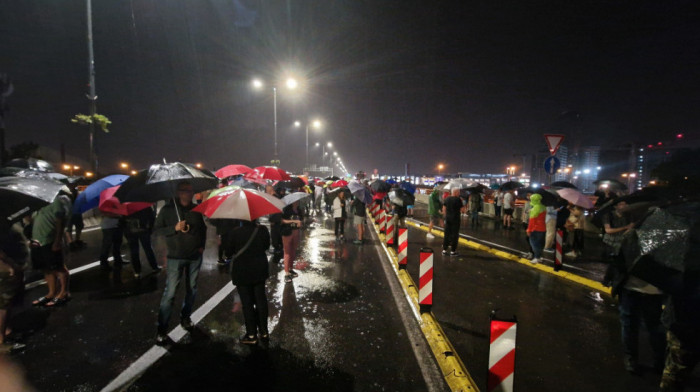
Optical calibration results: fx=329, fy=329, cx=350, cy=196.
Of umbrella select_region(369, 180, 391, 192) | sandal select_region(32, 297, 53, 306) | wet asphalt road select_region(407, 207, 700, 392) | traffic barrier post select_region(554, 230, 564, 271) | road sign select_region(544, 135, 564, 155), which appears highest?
road sign select_region(544, 135, 564, 155)

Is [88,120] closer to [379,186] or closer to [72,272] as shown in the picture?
[72,272]

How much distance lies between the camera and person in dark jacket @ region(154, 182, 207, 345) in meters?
4.32

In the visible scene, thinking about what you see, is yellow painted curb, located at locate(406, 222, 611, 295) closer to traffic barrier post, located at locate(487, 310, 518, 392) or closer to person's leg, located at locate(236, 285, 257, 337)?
traffic barrier post, located at locate(487, 310, 518, 392)

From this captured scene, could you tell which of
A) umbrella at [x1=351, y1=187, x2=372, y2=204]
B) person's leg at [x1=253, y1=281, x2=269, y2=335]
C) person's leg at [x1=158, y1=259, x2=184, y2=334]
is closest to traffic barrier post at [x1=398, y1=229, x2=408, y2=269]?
umbrella at [x1=351, y1=187, x2=372, y2=204]

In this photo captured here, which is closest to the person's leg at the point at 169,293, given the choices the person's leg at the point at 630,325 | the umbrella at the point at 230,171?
the person's leg at the point at 630,325

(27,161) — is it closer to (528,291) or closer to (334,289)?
(334,289)

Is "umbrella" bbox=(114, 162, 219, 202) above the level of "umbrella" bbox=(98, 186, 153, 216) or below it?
above

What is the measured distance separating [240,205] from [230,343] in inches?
75.8

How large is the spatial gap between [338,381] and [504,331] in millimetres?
1858

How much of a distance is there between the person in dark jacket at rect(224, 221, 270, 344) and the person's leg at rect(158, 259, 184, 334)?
0.82 metres

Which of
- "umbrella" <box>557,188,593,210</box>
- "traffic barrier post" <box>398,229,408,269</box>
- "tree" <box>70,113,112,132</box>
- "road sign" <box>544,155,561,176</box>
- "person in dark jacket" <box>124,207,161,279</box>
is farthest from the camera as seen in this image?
"tree" <box>70,113,112,132</box>

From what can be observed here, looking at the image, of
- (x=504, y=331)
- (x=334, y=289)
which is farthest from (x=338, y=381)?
(x=334, y=289)

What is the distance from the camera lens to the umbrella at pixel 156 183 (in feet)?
14.4

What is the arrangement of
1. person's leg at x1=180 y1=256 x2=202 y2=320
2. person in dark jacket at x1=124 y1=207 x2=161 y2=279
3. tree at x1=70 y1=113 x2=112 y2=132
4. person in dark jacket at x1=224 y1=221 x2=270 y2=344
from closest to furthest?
person in dark jacket at x1=224 y1=221 x2=270 y2=344, person's leg at x1=180 y1=256 x2=202 y2=320, person in dark jacket at x1=124 y1=207 x2=161 y2=279, tree at x1=70 y1=113 x2=112 y2=132
